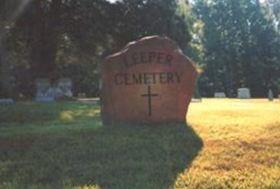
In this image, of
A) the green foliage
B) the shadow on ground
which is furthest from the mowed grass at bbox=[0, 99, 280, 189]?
the green foliage

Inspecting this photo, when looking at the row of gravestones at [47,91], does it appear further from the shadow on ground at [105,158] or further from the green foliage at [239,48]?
the green foliage at [239,48]

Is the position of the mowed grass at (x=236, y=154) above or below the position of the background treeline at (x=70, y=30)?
below

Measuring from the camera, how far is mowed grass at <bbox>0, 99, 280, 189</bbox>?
8492mm

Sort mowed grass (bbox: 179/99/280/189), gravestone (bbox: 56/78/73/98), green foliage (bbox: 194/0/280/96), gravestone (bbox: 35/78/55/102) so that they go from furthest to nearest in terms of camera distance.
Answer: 1. green foliage (bbox: 194/0/280/96)
2. gravestone (bbox: 56/78/73/98)
3. gravestone (bbox: 35/78/55/102)
4. mowed grass (bbox: 179/99/280/189)

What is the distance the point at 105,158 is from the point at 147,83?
11.5 ft

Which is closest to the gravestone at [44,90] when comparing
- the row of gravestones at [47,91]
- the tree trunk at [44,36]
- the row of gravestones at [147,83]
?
the row of gravestones at [47,91]

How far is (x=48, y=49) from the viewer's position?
3281cm

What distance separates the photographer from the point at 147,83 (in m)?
12.8

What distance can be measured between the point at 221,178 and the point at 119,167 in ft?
5.15

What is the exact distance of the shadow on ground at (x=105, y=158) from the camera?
8.54m

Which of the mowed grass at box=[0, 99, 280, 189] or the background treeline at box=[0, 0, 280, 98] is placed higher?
the background treeline at box=[0, 0, 280, 98]

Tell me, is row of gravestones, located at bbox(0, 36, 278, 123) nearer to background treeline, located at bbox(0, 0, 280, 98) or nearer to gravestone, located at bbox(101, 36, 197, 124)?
gravestone, located at bbox(101, 36, 197, 124)

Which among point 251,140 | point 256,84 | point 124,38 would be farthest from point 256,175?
point 256,84

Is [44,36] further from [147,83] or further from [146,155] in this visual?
[146,155]
